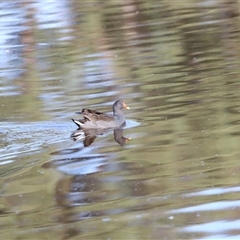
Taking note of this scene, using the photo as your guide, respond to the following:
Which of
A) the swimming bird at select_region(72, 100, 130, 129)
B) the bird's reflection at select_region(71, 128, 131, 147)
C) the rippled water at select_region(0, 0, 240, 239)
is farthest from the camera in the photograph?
the swimming bird at select_region(72, 100, 130, 129)

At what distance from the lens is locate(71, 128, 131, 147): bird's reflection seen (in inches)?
503

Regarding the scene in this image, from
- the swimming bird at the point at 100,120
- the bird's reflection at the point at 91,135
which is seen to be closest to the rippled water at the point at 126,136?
the bird's reflection at the point at 91,135

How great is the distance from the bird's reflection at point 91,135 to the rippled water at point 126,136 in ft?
0.18

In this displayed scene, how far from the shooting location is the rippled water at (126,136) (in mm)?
8984

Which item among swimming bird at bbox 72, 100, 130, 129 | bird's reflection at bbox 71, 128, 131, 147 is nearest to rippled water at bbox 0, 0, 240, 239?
bird's reflection at bbox 71, 128, 131, 147

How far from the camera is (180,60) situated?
1947cm

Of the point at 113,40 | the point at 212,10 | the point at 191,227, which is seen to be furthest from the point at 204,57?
the point at 191,227

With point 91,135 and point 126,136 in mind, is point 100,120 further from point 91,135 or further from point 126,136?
point 126,136

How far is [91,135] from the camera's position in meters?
13.4

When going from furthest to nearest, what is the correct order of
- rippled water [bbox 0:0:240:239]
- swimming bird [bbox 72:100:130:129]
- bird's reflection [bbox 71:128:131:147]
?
swimming bird [bbox 72:100:130:129], bird's reflection [bbox 71:128:131:147], rippled water [bbox 0:0:240:239]

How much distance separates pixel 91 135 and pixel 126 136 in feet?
2.26

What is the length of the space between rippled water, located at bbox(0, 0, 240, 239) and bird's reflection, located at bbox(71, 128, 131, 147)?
53 millimetres

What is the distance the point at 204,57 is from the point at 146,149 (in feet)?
26.4

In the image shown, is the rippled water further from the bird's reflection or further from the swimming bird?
the swimming bird
